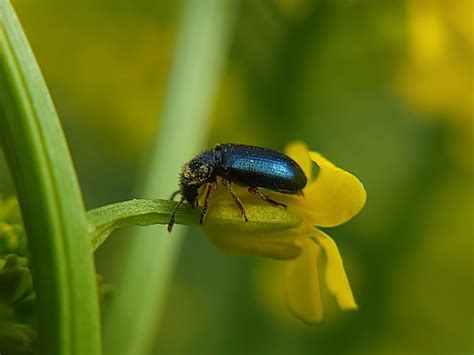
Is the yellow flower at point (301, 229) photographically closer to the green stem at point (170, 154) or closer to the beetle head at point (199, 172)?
the beetle head at point (199, 172)

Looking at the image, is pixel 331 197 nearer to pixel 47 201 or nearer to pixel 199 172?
pixel 199 172

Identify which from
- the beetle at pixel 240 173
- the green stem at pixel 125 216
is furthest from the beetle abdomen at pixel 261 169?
the green stem at pixel 125 216

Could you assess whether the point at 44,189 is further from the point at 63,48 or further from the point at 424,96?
the point at 63,48

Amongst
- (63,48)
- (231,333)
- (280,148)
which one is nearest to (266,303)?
(231,333)

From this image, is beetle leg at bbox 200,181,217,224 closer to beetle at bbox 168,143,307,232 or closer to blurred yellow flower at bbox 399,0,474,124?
beetle at bbox 168,143,307,232

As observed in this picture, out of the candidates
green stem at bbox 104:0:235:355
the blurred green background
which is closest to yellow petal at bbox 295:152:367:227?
green stem at bbox 104:0:235:355

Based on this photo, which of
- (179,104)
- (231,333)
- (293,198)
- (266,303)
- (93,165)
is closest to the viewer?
(293,198)

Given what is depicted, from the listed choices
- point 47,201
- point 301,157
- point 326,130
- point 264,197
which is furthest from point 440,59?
point 47,201
